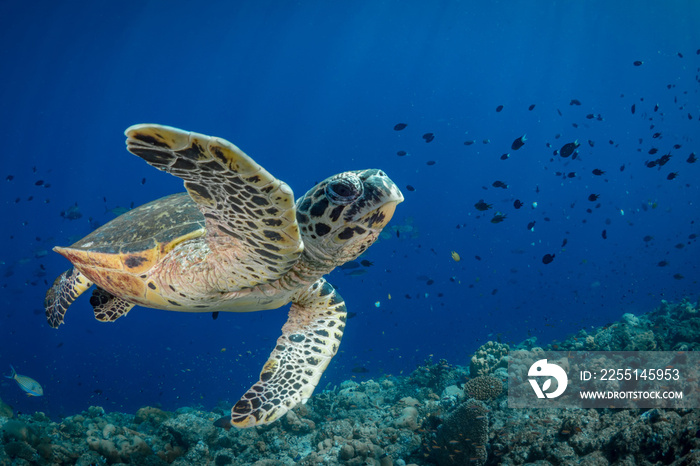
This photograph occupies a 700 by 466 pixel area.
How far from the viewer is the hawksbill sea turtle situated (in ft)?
6.38

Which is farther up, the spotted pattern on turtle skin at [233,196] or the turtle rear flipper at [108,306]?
the spotted pattern on turtle skin at [233,196]

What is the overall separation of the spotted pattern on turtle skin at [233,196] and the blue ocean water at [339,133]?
10624 millimetres

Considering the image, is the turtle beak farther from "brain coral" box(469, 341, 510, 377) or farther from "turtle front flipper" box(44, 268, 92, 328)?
"brain coral" box(469, 341, 510, 377)

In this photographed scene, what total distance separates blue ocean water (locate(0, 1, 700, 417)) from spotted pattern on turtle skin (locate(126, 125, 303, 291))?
1062cm

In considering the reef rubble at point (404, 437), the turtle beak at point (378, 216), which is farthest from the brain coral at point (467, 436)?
the turtle beak at point (378, 216)

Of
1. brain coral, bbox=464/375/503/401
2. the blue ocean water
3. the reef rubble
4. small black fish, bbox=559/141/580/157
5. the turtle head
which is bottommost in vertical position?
the reef rubble

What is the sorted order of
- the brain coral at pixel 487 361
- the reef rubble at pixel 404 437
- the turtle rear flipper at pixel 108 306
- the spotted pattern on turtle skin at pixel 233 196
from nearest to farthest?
the spotted pattern on turtle skin at pixel 233 196, the reef rubble at pixel 404 437, the turtle rear flipper at pixel 108 306, the brain coral at pixel 487 361

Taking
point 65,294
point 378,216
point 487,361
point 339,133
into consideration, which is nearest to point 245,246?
point 378,216

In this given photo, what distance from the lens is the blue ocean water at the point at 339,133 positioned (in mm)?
29562

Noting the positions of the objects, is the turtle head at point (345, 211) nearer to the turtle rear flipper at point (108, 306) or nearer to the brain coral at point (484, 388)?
the turtle rear flipper at point (108, 306)

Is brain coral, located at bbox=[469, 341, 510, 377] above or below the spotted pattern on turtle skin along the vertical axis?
above

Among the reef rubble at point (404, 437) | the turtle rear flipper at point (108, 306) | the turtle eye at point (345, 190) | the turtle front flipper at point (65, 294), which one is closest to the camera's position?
the turtle eye at point (345, 190)

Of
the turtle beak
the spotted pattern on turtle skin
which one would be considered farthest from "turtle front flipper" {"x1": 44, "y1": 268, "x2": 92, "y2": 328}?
the turtle beak

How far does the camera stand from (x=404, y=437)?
457 centimetres
